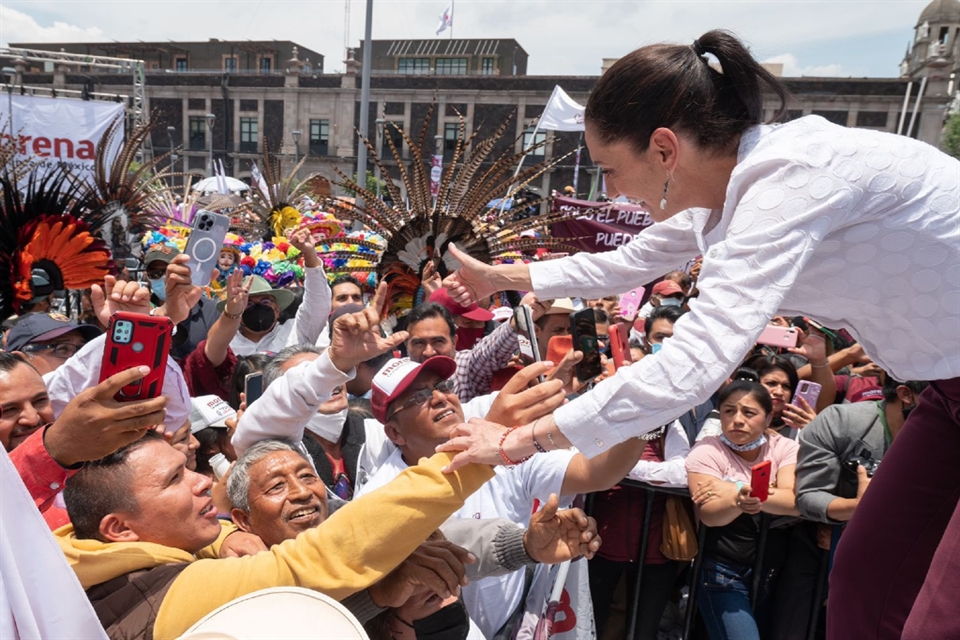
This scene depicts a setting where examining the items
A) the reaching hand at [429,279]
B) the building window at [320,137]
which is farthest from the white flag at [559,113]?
the building window at [320,137]

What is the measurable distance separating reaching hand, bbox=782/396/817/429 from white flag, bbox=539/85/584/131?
9192 mm

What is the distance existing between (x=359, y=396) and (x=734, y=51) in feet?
9.29

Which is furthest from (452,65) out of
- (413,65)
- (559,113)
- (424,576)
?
(424,576)

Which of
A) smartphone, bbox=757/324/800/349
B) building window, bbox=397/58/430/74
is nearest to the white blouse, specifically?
smartphone, bbox=757/324/800/349

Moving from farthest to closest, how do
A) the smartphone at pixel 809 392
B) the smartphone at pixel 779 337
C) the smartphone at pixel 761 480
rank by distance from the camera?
the smartphone at pixel 779 337 → the smartphone at pixel 809 392 → the smartphone at pixel 761 480

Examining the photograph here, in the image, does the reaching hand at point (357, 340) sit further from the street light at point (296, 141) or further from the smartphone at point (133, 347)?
the street light at point (296, 141)

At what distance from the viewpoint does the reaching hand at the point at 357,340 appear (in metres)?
2.46

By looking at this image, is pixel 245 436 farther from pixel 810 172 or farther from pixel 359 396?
pixel 810 172

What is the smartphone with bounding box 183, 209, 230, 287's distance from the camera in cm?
296

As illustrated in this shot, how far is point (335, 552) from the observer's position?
1649 mm

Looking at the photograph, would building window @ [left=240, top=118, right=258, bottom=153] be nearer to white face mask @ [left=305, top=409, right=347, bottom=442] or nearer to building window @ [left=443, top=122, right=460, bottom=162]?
building window @ [left=443, top=122, right=460, bottom=162]

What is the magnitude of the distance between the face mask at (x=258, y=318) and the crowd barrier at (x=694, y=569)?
288 cm

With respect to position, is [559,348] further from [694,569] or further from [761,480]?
[694,569]

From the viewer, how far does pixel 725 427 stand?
3.26 meters
